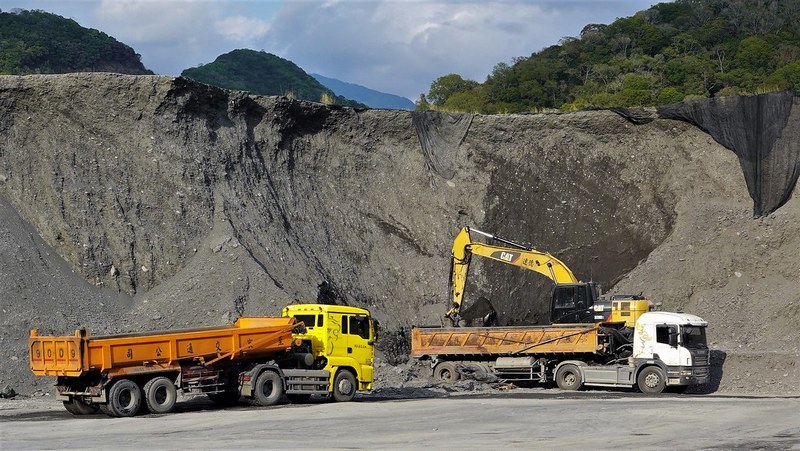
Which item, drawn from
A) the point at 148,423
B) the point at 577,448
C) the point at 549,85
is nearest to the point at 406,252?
the point at 148,423

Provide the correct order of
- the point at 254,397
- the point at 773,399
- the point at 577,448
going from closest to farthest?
1. the point at 577,448
2. the point at 254,397
3. the point at 773,399

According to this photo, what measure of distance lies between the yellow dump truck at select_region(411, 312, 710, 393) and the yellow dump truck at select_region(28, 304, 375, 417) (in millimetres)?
5256

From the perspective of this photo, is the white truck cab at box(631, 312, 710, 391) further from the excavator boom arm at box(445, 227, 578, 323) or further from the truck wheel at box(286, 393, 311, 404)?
the truck wheel at box(286, 393, 311, 404)

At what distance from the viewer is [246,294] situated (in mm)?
30781

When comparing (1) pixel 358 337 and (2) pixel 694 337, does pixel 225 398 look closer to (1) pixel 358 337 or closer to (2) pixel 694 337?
(1) pixel 358 337

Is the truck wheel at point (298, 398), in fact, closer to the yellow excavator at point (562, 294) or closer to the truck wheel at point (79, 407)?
the truck wheel at point (79, 407)

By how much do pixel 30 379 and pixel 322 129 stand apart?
55.6ft

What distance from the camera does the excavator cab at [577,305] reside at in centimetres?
2983

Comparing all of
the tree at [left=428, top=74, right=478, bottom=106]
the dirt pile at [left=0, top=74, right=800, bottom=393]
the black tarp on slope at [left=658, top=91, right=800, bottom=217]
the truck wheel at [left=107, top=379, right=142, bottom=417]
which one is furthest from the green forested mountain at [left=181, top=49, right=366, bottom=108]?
the truck wheel at [left=107, top=379, right=142, bottom=417]

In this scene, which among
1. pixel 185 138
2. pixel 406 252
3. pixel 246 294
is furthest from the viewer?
pixel 406 252

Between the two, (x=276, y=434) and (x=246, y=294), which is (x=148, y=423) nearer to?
(x=276, y=434)

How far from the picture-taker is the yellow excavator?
29297 millimetres

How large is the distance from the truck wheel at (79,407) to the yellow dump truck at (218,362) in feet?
0.07

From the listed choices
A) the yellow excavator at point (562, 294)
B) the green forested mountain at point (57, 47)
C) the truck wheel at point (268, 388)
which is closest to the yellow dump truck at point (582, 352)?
the yellow excavator at point (562, 294)
